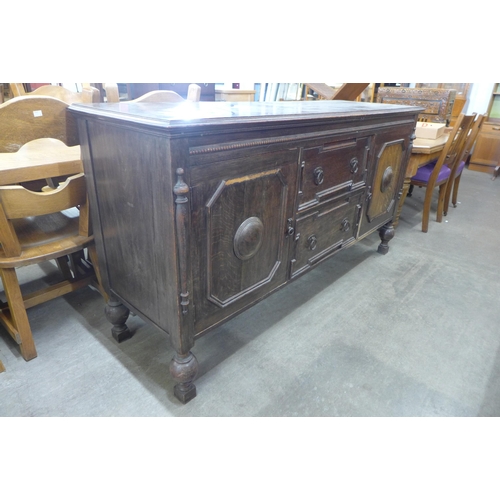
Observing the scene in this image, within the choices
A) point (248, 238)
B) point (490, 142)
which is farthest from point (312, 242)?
point (490, 142)

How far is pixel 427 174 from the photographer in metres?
2.70

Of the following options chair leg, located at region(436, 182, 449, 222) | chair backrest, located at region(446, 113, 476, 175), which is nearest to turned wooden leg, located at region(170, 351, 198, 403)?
chair backrest, located at region(446, 113, 476, 175)

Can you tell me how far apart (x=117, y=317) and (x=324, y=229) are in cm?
95

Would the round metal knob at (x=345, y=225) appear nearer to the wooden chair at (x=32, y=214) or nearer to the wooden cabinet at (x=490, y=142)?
the wooden chair at (x=32, y=214)

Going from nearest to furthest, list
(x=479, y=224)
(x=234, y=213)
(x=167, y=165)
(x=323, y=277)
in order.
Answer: (x=167, y=165), (x=234, y=213), (x=323, y=277), (x=479, y=224)

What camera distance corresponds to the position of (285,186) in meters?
1.26

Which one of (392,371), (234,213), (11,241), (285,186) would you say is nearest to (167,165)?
(234,213)

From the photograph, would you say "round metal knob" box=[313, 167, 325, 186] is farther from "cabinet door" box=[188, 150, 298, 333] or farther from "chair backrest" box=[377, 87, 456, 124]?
"chair backrest" box=[377, 87, 456, 124]

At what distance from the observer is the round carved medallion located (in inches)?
77.1

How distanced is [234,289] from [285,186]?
0.40 metres

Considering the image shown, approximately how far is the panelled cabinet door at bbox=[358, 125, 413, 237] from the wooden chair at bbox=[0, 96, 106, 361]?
135cm

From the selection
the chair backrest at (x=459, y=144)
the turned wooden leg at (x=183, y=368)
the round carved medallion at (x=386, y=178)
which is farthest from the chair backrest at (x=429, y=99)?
the turned wooden leg at (x=183, y=368)

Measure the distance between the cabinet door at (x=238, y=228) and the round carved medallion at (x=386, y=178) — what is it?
865mm

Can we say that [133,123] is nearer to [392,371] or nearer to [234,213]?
[234,213]
